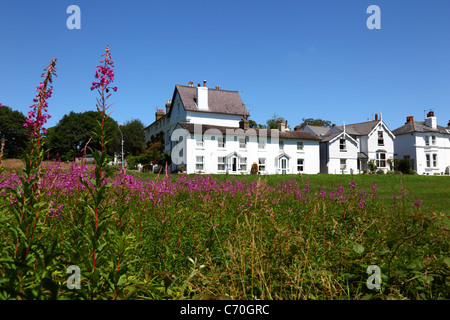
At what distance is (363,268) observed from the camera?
317 centimetres

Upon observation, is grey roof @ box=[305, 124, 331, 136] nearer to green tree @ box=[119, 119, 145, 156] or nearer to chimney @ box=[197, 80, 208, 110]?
chimney @ box=[197, 80, 208, 110]

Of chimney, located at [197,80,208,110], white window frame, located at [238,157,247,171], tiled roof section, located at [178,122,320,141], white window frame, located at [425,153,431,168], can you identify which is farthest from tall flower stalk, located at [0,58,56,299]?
white window frame, located at [425,153,431,168]

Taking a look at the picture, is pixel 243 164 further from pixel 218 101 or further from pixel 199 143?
pixel 218 101

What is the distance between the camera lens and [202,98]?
146ft

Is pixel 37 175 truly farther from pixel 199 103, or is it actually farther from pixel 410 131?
pixel 410 131

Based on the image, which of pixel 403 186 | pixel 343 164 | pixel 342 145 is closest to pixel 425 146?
pixel 342 145

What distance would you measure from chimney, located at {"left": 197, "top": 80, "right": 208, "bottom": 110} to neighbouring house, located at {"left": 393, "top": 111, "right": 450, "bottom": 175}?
35747mm

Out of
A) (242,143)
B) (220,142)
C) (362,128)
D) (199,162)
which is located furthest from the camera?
(362,128)

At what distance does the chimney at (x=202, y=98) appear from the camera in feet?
145

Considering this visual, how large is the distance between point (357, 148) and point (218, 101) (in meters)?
24.1

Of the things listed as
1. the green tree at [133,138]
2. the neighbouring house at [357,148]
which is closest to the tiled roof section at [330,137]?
the neighbouring house at [357,148]

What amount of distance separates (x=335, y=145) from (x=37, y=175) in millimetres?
46059

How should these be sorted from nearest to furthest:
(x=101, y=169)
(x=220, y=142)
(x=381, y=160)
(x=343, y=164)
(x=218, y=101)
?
(x=101, y=169)
(x=220, y=142)
(x=343, y=164)
(x=381, y=160)
(x=218, y=101)

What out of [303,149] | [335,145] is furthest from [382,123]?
[303,149]
